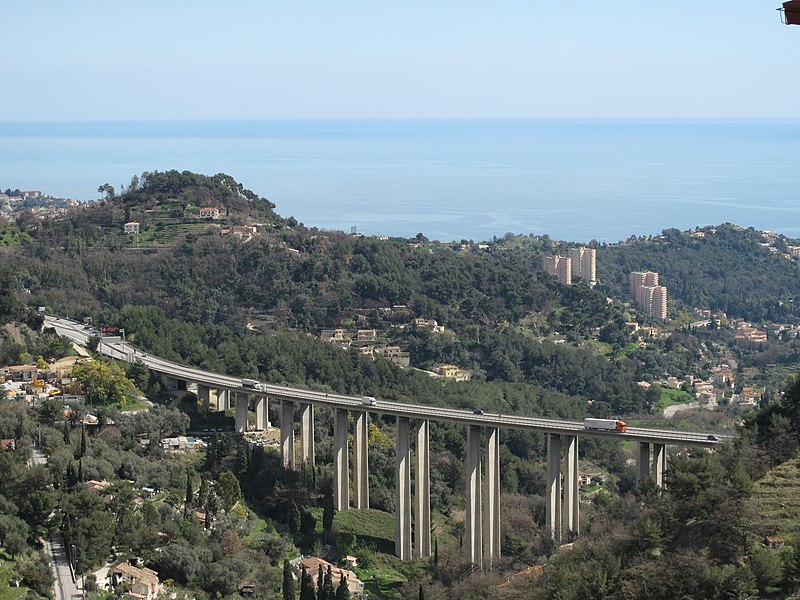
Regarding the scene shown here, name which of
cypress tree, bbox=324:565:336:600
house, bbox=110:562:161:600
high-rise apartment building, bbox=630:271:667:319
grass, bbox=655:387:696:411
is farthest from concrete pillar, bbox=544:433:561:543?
high-rise apartment building, bbox=630:271:667:319

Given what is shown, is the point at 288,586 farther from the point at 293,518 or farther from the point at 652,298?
the point at 652,298

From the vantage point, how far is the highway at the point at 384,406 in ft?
114

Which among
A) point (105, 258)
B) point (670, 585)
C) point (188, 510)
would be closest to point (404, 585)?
point (188, 510)

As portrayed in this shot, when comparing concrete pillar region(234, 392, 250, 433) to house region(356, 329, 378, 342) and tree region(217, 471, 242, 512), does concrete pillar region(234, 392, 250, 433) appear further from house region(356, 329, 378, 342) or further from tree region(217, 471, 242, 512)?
house region(356, 329, 378, 342)

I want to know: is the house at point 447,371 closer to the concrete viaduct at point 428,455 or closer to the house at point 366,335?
the house at point 366,335

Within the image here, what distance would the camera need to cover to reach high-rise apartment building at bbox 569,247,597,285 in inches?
3632

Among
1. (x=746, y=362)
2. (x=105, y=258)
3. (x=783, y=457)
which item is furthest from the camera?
(x=746, y=362)

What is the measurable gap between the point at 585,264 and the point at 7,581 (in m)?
68.6

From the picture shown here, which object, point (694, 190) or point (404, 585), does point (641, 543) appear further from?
point (694, 190)

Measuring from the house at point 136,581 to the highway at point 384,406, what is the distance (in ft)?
34.7

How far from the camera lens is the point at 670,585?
23203mm

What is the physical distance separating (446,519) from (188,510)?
8.85m

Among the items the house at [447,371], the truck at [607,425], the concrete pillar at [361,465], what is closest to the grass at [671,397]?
the house at [447,371]

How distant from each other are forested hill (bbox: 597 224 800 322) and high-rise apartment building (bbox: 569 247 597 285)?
103 centimetres
